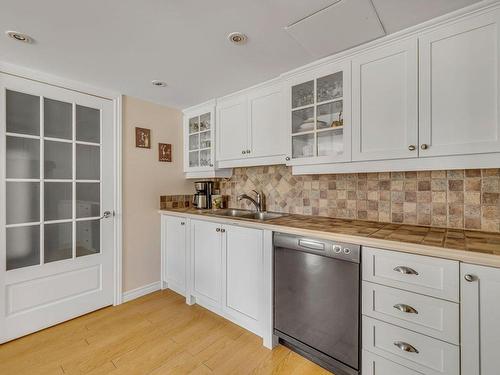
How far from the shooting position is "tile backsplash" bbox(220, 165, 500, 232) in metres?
1.51

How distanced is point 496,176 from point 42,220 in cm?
338

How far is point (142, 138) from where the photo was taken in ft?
8.97

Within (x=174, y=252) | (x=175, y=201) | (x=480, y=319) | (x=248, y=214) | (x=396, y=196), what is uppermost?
(x=396, y=196)

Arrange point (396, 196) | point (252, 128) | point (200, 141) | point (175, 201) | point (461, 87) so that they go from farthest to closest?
point (175, 201), point (200, 141), point (252, 128), point (396, 196), point (461, 87)

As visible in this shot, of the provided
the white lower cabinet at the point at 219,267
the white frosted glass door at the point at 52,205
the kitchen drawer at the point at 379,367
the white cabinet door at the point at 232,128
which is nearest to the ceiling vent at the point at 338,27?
the white cabinet door at the point at 232,128

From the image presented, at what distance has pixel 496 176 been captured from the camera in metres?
1.47

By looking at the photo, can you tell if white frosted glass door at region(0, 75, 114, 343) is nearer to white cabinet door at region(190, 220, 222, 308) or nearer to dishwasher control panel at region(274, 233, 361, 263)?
white cabinet door at region(190, 220, 222, 308)

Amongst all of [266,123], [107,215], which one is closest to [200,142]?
[266,123]

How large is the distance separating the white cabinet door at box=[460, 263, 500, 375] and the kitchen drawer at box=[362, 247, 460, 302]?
46 mm

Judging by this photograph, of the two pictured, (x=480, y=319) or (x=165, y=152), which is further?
(x=165, y=152)

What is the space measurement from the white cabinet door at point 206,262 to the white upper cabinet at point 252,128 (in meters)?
0.74

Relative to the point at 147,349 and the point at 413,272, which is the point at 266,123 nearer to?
the point at 413,272

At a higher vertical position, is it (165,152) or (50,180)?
(165,152)

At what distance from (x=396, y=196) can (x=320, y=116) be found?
84 cm
